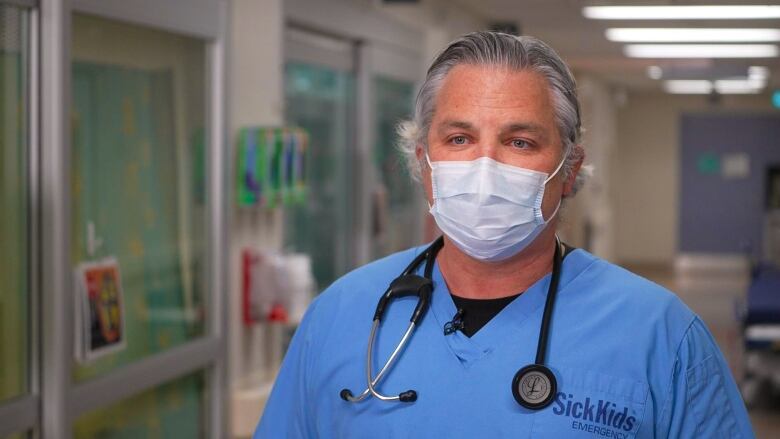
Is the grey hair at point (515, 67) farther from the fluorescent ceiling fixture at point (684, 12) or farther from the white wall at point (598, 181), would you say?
the white wall at point (598, 181)

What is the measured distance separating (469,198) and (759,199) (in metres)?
15.6

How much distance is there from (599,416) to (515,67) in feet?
1.76

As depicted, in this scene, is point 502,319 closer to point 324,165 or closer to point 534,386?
point 534,386

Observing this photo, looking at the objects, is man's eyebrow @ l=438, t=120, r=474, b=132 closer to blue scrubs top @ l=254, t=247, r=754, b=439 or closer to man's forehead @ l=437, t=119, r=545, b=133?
man's forehead @ l=437, t=119, r=545, b=133

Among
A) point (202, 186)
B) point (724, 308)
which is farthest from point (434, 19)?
point (724, 308)

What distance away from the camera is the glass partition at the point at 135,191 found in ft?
10.7

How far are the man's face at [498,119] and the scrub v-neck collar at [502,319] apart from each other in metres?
0.16

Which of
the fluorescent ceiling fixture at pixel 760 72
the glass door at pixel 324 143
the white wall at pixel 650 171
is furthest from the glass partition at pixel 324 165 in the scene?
the white wall at pixel 650 171

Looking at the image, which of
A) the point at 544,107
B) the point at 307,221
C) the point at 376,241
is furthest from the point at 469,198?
the point at 376,241

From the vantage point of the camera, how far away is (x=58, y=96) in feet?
9.82

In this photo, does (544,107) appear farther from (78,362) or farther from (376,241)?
(376,241)

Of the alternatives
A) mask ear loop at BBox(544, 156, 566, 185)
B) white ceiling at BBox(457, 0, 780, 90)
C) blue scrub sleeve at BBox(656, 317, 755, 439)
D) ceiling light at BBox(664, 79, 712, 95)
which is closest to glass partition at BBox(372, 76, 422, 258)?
white ceiling at BBox(457, 0, 780, 90)

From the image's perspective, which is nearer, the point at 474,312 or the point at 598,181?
the point at 474,312

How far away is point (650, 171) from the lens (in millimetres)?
17062
